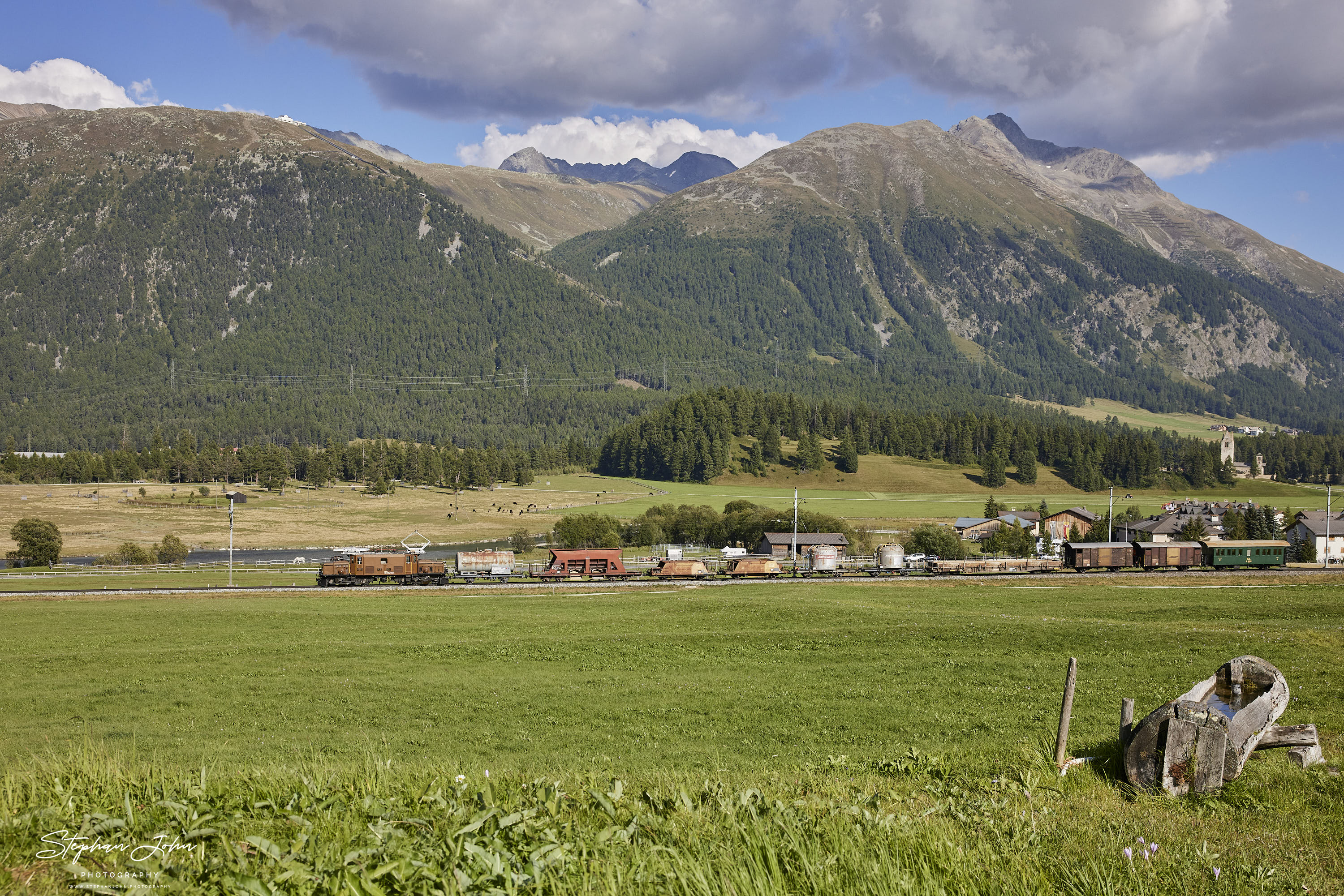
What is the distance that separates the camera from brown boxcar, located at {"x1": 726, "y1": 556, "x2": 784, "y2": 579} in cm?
7838

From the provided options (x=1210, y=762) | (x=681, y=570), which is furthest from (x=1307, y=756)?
(x=681, y=570)

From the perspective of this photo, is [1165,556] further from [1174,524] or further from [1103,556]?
[1174,524]

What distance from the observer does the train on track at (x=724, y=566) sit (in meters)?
73.9

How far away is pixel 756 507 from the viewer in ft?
405

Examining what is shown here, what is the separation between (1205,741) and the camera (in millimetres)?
8461

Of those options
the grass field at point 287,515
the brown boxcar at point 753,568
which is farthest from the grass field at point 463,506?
the brown boxcar at point 753,568

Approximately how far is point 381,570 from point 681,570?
86.5 ft

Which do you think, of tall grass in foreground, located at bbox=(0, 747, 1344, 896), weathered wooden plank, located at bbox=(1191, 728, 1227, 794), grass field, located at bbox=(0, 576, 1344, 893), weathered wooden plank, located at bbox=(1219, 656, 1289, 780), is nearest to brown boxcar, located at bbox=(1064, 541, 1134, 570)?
grass field, located at bbox=(0, 576, 1344, 893)

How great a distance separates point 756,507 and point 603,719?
103634 mm

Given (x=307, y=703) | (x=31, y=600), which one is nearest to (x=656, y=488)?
(x=31, y=600)

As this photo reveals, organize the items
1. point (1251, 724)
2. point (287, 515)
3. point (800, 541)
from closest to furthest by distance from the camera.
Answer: point (1251, 724), point (800, 541), point (287, 515)

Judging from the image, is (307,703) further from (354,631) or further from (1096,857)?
(1096,857)

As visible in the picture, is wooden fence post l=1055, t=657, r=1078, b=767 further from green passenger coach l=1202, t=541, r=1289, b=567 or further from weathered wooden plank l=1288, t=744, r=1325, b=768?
green passenger coach l=1202, t=541, r=1289, b=567

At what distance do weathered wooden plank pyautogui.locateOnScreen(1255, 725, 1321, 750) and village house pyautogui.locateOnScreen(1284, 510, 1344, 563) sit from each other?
10766 cm
